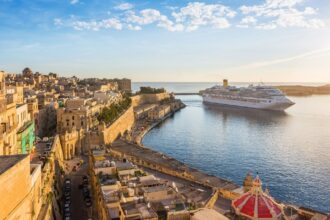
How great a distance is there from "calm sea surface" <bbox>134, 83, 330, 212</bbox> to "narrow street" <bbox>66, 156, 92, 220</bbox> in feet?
35.9

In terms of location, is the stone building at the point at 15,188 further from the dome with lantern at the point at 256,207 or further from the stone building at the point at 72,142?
the stone building at the point at 72,142

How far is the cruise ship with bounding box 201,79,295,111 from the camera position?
79.4m

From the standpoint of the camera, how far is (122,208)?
39.0 feet

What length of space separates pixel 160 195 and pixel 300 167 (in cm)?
2100

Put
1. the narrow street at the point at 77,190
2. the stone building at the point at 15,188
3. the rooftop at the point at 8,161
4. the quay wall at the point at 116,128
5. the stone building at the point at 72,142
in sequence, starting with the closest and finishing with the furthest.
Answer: the stone building at the point at 15,188 → the rooftop at the point at 8,161 → the narrow street at the point at 77,190 → the stone building at the point at 72,142 → the quay wall at the point at 116,128

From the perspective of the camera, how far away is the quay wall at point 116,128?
35.1 m

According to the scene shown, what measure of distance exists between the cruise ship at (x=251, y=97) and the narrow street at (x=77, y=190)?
60714 millimetres

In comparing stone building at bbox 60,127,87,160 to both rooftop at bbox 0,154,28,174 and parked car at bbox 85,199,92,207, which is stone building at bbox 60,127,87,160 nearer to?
parked car at bbox 85,199,92,207

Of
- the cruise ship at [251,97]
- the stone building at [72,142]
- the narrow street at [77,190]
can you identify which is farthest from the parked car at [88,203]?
the cruise ship at [251,97]

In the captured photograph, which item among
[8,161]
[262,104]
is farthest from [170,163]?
[262,104]

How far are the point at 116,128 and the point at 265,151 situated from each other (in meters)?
19.0

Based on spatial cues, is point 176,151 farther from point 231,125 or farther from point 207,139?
point 231,125

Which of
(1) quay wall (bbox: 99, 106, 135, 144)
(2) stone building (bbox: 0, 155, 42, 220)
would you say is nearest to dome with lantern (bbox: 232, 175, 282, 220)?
(2) stone building (bbox: 0, 155, 42, 220)

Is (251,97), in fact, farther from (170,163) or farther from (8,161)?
(8,161)
